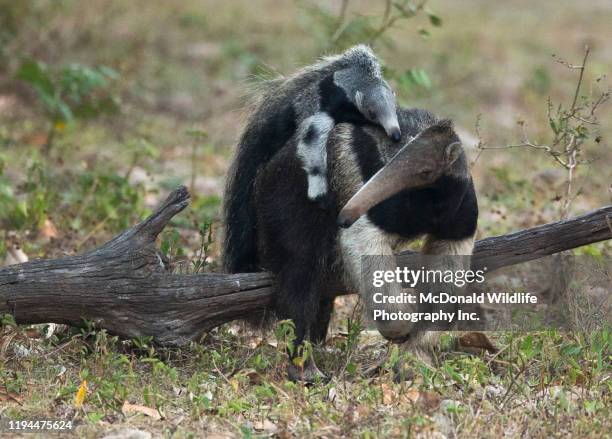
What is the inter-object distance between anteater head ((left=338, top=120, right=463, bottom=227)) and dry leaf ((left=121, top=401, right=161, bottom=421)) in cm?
134

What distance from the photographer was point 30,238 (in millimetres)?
7758

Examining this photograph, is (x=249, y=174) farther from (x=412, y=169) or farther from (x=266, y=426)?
(x=266, y=426)

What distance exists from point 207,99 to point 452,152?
7926 millimetres

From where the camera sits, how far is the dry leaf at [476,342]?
6.05 metres

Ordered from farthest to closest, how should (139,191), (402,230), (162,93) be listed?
(162,93)
(139,191)
(402,230)

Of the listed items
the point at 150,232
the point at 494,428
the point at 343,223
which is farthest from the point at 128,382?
the point at 494,428

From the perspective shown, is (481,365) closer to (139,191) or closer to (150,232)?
(150,232)

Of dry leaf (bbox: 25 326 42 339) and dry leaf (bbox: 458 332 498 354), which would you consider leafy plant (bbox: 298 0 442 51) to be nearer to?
dry leaf (bbox: 458 332 498 354)

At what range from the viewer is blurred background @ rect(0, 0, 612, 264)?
8.02 m

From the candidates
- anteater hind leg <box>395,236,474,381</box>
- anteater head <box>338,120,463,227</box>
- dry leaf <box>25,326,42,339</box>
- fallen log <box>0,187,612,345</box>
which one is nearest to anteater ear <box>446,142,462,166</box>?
anteater head <box>338,120,463,227</box>

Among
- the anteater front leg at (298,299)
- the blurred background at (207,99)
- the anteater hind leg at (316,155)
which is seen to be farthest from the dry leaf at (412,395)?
the blurred background at (207,99)

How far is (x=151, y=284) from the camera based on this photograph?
5625 mm

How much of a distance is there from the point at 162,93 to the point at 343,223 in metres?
8.17

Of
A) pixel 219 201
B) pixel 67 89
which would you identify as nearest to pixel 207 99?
pixel 67 89
